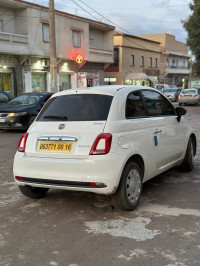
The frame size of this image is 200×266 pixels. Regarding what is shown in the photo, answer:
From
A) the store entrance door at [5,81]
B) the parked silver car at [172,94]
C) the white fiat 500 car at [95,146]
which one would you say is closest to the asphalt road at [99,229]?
the white fiat 500 car at [95,146]

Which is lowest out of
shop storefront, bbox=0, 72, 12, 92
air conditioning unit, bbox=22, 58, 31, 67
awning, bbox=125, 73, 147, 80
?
shop storefront, bbox=0, 72, 12, 92

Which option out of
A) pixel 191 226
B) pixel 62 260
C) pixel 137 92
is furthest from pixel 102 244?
pixel 137 92

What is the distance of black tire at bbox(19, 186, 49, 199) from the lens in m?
4.62

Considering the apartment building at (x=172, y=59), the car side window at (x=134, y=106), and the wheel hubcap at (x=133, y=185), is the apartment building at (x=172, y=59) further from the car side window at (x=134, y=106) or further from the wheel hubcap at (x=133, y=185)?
the wheel hubcap at (x=133, y=185)

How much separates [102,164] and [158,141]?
1.34 m

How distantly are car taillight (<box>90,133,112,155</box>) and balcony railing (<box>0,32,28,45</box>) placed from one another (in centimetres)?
1890

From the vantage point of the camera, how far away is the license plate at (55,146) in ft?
13.3

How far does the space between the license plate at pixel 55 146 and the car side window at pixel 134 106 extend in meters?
0.90

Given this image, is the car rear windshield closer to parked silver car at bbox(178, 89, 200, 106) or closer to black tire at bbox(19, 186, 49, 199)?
black tire at bbox(19, 186, 49, 199)

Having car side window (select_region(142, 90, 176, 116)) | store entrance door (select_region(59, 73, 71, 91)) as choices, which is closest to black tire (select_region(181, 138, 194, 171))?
car side window (select_region(142, 90, 176, 116))

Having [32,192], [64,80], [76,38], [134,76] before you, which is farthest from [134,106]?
[134,76]

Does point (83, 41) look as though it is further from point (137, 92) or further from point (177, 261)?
point (177, 261)

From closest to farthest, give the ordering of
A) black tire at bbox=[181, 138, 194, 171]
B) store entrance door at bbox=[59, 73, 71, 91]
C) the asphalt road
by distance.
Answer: the asphalt road → black tire at bbox=[181, 138, 194, 171] → store entrance door at bbox=[59, 73, 71, 91]

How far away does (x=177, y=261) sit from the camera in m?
2.99
